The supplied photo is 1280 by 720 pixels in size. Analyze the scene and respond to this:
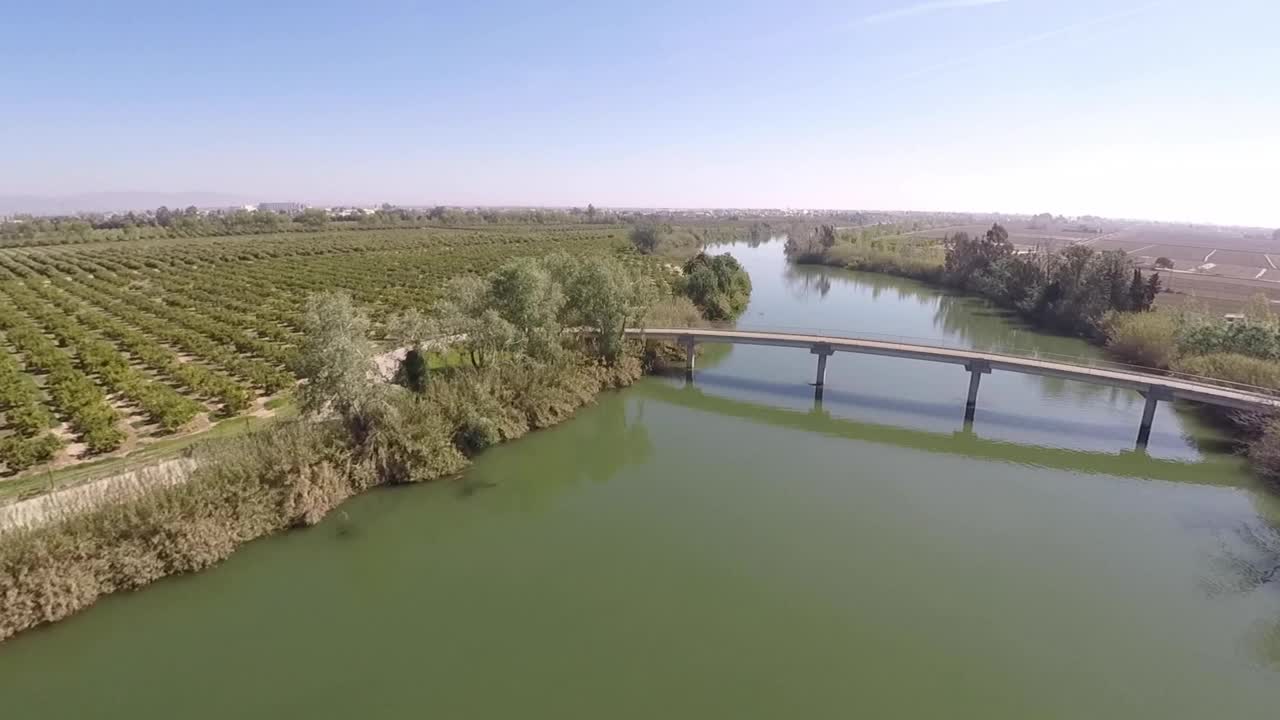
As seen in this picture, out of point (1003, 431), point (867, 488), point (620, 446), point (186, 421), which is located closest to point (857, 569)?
point (867, 488)

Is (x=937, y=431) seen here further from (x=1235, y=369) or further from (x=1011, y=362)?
(x=1235, y=369)

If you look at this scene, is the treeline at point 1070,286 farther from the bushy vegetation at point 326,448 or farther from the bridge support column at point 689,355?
the bushy vegetation at point 326,448

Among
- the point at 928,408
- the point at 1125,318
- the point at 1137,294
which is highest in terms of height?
the point at 1137,294

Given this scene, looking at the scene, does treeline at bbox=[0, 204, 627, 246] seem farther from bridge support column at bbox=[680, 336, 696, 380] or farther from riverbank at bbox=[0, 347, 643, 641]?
bridge support column at bbox=[680, 336, 696, 380]

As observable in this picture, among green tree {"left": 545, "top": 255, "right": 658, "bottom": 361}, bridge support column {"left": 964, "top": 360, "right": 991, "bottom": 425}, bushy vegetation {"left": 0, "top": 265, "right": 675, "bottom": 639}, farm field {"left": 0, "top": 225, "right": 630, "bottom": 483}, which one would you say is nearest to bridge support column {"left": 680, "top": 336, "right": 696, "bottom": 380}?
green tree {"left": 545, "top": 255, "right": 658, "bottom": 361}

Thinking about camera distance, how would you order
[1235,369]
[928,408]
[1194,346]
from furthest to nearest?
1. [1194,346]
2. [928,408]
3. [1235,369]

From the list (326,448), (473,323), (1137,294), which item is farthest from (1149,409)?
(326,448)

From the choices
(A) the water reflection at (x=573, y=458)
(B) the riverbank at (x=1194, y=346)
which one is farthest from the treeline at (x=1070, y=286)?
(A) the water reflection at (x=573, y=458)
